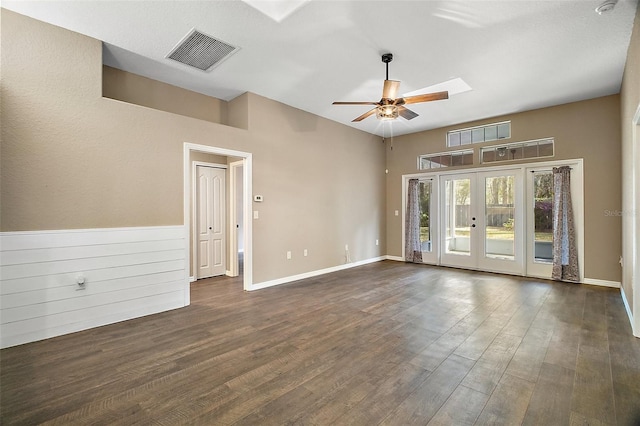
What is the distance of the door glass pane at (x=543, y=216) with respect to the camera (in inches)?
206

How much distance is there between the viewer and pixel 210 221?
5.50m

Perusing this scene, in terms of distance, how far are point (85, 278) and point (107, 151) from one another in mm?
1446

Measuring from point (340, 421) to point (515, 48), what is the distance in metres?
4.17

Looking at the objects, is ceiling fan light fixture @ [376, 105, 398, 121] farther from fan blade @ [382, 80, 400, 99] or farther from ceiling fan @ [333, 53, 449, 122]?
fan blade @ [382, 80, 400, 99]

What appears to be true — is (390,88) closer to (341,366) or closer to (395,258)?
(341,366)

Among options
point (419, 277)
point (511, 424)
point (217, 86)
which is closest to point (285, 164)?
point (217, 86)

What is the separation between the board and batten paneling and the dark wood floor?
0.18m

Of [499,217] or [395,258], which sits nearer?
[499,217]

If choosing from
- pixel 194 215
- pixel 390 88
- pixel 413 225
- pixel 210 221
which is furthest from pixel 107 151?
pixel 413 225

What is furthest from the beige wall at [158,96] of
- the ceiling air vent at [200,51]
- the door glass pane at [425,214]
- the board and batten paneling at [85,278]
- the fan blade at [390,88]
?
the door glass pane at [425,214]

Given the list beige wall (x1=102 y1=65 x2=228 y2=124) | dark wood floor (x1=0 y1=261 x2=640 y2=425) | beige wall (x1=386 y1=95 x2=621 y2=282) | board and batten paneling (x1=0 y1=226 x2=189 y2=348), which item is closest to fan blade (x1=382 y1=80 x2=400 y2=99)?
beige wall (x1=386 y1=95 x2=621 y2=282)

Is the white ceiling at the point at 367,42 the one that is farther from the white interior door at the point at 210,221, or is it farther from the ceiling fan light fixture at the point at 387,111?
the white interior door at the point at 210,221

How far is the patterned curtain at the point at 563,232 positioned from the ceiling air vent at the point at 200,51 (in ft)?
18.8

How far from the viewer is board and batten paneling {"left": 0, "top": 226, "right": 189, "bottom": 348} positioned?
275 centimetres
